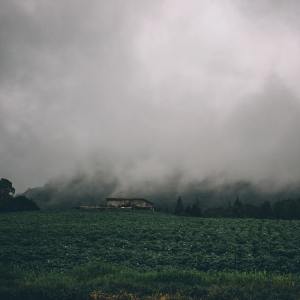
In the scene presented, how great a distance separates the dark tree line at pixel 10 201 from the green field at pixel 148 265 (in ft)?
204

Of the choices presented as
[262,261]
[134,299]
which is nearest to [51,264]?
[134,299]

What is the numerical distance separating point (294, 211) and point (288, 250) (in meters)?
75.6

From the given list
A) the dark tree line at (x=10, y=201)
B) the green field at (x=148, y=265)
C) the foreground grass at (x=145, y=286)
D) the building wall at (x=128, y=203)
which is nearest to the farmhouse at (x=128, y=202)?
the building wall at (x=128, y=203)

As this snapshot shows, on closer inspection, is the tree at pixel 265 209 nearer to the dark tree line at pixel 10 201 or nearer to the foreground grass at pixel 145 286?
the dark tree line at pixel 10 201

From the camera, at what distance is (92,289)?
53.3 feet

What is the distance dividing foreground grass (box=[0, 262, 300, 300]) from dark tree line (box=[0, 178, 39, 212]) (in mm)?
88884

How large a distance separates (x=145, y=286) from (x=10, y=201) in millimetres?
96632

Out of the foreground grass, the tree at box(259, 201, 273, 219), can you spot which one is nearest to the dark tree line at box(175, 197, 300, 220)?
the tree at box(259, 201, 273, 219)

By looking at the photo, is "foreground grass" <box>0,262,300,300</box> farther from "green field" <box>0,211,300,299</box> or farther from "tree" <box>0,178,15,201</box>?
"tree" <box>0,178,15,201</box>

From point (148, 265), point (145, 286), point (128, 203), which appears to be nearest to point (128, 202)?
point (128, 203)

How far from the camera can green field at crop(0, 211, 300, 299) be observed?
15.8 meters

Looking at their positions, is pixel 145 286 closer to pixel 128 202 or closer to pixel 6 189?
pixel 6 189

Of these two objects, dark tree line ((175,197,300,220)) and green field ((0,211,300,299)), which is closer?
green field ((0,211,300,299))

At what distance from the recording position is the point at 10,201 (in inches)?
4136
